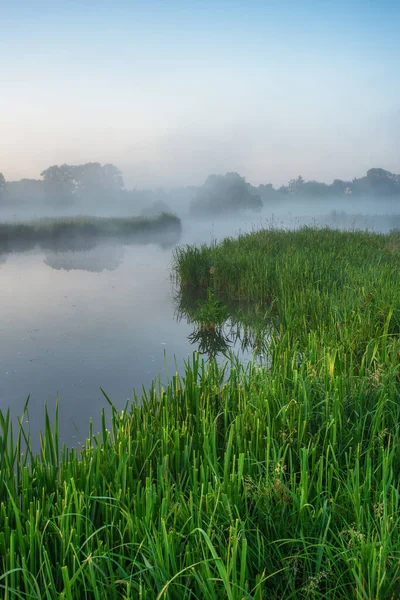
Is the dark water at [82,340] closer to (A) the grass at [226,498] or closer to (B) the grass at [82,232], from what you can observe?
(A) the grass at [226,498]

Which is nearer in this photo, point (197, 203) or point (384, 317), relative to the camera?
point (384, 317)

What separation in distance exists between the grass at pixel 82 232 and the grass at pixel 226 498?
2201cm

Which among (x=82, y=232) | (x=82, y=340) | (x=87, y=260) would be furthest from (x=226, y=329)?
(x=82, y=232)

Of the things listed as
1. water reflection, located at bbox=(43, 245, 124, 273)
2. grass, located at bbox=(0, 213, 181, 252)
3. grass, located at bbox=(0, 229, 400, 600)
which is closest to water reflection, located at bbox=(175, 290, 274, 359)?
grass, located at bbox=(0, 229, 400, 600)

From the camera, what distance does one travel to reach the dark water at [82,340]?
5633 mm

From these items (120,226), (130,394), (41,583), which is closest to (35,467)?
(41,583)

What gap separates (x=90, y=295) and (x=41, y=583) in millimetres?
10403

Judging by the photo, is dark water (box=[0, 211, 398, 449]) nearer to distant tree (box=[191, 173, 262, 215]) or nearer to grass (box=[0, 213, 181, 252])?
grass (box=[0, 213, 181, 252])

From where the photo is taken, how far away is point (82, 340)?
26.6ft

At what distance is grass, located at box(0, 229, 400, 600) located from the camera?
1928 millimetres

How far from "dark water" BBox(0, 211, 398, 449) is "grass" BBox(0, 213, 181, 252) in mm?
11406

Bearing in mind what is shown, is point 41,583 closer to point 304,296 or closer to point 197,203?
point 304,296

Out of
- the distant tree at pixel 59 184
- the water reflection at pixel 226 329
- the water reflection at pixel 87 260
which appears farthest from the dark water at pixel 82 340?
the distant tree at pixel 59 184

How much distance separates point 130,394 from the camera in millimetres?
5684
